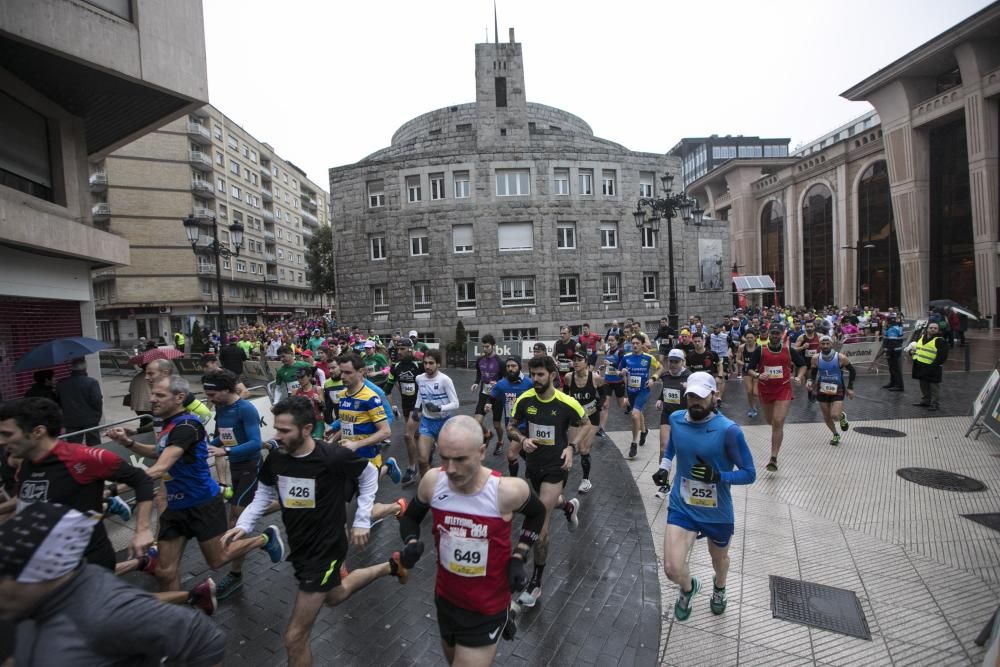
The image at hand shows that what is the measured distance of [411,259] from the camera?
88.5 ft

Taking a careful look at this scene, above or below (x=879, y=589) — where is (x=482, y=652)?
above

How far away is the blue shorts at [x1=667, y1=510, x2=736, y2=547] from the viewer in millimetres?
3906

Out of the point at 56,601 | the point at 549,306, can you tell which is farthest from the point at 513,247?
the point at 56,601

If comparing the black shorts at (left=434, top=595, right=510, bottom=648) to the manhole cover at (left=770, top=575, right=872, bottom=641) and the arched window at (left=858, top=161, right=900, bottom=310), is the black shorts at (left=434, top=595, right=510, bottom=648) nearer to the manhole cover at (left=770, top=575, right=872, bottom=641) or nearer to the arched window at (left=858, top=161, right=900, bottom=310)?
the manhole cover at (left=770, top=575, right=872, bottom=641)

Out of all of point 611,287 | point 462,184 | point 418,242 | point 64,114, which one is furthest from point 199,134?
point 611,287

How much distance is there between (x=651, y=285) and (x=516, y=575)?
2828 centimetres

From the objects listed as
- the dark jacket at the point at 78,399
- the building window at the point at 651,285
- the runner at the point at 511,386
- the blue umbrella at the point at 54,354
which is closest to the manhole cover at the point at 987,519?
the runner at the point at 511,386

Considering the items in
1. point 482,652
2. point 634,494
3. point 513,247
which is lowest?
point 634,494

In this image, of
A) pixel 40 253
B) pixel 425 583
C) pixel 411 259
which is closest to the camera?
pixel 425 583

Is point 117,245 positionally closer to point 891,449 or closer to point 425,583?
point 425,583

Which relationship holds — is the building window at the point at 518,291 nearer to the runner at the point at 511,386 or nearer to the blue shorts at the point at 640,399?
the blue shorts at the point at 640,399

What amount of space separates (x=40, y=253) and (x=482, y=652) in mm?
12914

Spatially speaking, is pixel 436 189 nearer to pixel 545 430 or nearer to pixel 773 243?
pixel 545 430

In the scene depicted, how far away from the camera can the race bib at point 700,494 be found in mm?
3895
